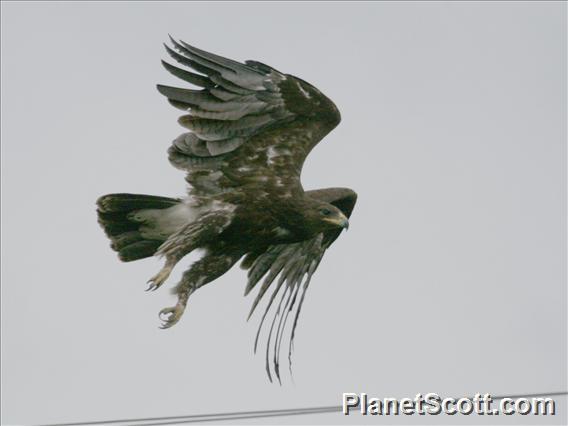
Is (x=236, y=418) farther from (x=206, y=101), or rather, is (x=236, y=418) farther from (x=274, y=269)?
(x=274, y=269)

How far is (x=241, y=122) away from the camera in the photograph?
9.45 m

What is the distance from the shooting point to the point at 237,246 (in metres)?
10.1

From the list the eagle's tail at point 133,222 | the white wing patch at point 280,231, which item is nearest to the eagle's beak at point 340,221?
the white wing patch at point 280,231

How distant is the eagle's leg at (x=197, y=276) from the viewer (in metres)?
9.41

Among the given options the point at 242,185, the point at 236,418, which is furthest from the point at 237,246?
the point at 236,418

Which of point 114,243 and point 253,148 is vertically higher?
point 253,148

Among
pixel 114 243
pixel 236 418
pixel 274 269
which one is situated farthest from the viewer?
pixel 274 269

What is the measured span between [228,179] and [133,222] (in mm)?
1106

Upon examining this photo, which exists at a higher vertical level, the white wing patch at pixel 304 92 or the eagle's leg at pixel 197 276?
the white wing patch at pixel 304 92

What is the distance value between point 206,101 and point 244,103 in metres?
0.37

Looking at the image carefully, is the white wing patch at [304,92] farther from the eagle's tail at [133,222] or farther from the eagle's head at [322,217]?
the eagle's tail at [133,222]

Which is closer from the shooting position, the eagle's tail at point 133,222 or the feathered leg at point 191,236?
the feathered leg at point 191,236

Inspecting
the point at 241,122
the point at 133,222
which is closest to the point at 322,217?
the point at 241,122

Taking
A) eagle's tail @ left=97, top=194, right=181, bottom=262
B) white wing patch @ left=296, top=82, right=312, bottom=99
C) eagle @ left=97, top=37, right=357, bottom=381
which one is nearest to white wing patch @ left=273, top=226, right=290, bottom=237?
eagle @ left=97, top=37, right=357, bottom=381
